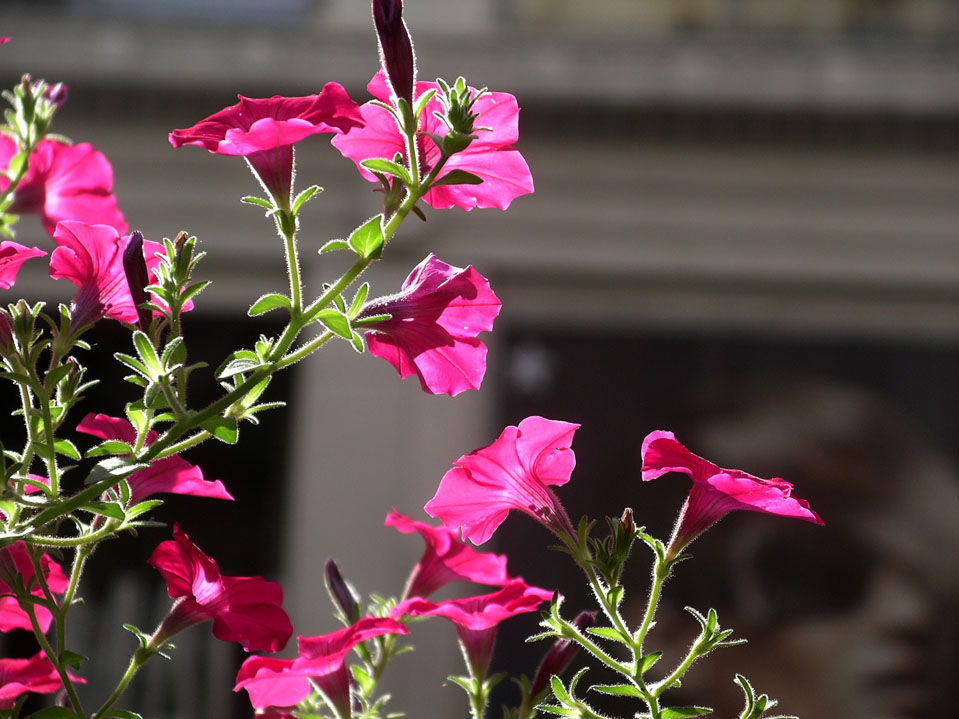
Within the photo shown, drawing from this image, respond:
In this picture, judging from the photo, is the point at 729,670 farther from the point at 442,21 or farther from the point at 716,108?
the point at 442,21

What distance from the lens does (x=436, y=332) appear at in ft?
1.49

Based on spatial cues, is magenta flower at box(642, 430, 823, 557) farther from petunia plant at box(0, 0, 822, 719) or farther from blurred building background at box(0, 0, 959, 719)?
blurred building background at box(0, 0, 959, 719)

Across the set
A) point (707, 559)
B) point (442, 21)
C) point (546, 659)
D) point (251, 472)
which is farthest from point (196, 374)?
point (546, 659)

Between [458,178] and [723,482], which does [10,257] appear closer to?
[458,178]

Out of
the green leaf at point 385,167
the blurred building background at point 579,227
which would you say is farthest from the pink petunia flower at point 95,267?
the blurred building background at point 579,227

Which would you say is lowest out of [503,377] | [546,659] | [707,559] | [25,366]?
[707,559]

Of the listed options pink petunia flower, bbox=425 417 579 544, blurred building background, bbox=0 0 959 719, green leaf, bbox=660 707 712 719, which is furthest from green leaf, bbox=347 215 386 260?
blurred building background, bbox=0 0 959 719

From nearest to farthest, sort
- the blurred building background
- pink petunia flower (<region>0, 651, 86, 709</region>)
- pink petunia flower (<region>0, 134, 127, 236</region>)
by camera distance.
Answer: pink petunia flower (<region>0, 651, 86, 709</region>)
pink petunia flower (<region>0, 134, 127, 236</region>)
the blurred building background

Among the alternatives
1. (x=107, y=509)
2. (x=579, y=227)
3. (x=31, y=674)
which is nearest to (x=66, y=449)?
(x=107, y=509)

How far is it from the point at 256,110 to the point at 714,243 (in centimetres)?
266

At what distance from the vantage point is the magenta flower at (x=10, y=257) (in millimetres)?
432

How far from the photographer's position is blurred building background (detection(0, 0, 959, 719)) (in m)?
2.86

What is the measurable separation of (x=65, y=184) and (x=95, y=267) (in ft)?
0.63

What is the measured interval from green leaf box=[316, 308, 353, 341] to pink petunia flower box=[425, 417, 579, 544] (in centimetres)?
10
